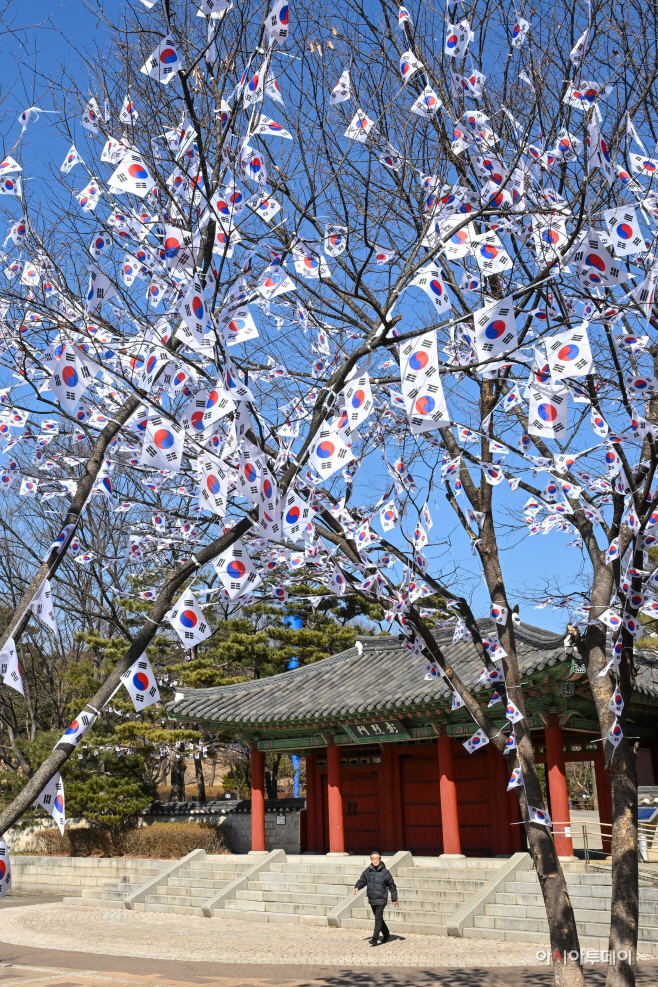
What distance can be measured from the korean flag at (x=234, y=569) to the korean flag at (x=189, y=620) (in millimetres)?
293

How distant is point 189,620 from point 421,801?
50.7 feet

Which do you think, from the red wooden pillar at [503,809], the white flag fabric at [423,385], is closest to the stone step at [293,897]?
the red wooden pillar at [503,809]

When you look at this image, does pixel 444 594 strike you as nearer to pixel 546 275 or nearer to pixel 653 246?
pixel 546 275

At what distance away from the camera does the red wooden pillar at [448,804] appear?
15915mm

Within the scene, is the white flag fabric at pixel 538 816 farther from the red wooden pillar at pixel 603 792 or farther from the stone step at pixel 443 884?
the red wooden pillar at pixel 603 792

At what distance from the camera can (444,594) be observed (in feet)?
20.0

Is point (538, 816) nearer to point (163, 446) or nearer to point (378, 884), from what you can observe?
point (163, 446)

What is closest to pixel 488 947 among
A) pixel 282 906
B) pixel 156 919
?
pixel 282 906

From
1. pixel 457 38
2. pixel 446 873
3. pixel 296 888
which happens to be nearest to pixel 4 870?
pixel 457 38

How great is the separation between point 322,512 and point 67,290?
2.30 metres

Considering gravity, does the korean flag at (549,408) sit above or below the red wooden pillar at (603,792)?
above

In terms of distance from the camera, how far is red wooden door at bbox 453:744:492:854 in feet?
57.4

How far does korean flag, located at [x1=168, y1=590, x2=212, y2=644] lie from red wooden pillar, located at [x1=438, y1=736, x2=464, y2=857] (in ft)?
42.2

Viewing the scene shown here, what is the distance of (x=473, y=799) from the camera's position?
1780 centimetres
